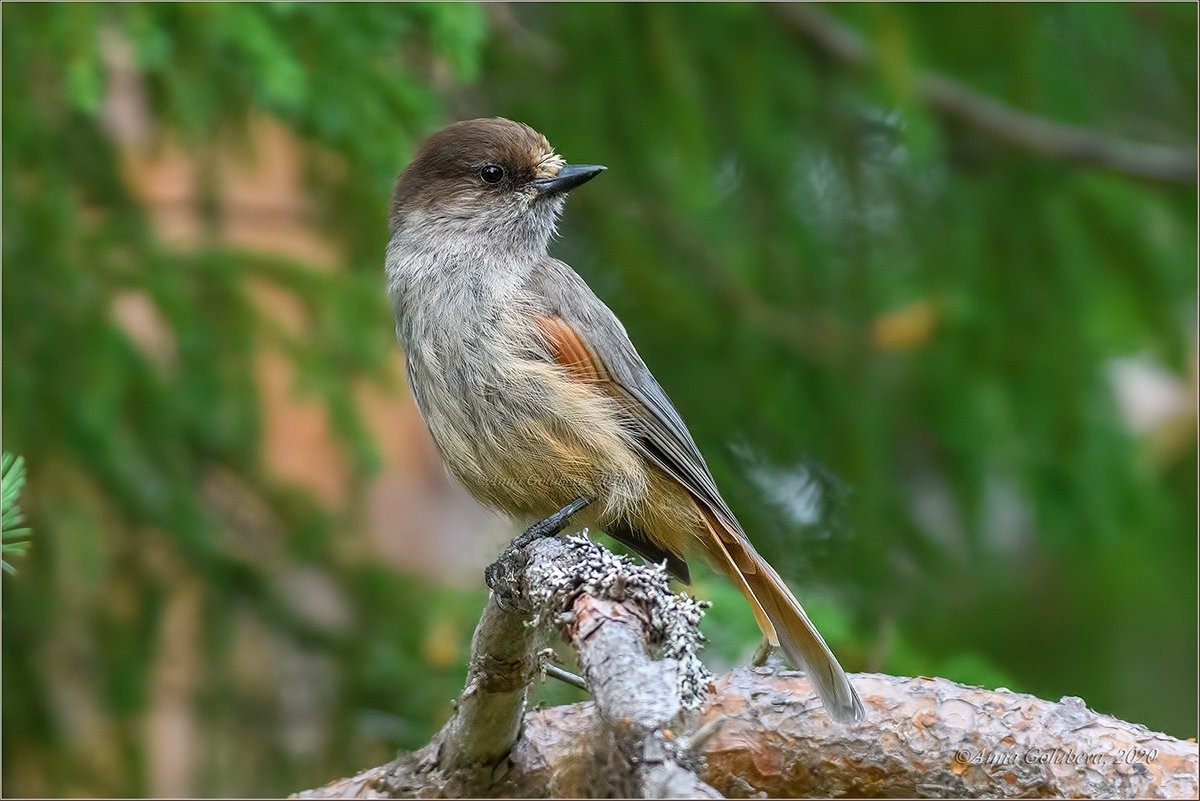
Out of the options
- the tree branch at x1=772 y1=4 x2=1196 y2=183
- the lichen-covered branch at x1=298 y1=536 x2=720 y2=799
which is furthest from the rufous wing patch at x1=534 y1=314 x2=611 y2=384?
the tree branch at x1=772 y1=4 x2=1196 y2=183

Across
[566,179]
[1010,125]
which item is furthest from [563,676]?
[1010,125]

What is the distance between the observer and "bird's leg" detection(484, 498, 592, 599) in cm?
323

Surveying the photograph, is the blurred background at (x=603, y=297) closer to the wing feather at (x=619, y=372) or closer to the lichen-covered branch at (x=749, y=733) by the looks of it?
the wing feather at (x=619, y=372)

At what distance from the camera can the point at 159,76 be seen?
487 cm

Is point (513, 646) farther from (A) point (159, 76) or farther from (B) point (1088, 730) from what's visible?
(A) point (159, 76)

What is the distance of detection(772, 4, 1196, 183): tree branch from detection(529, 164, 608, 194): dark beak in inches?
68.0

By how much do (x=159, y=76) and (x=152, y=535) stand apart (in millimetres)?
1645

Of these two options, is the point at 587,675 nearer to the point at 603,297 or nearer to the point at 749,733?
the point at 749,733

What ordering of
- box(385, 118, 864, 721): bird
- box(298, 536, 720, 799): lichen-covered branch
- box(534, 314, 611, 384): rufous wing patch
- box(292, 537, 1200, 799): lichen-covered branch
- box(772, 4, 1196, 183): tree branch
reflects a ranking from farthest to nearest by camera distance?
box(772, 4, 1196, 183): tree branch
box(534, 314, 611, 384): rufous wing patch
box(385, 118, 864, 721): bird
box(292, 537, 1200, 799): lichen-covered branch
box(298, 536, 720, 799): lichen-covered branch

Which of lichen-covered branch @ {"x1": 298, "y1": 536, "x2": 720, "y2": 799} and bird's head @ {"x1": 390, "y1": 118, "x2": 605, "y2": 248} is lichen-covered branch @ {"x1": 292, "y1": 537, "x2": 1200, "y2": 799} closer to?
lichen-covered branch @ {"x1": 298, "y1": 536, "x2": 720, "y2": 799}

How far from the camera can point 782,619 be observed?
3.73 m

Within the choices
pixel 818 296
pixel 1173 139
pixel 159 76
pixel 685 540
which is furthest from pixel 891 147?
pixel 159 76

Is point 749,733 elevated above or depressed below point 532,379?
below

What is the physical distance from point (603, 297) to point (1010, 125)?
6.04ft
